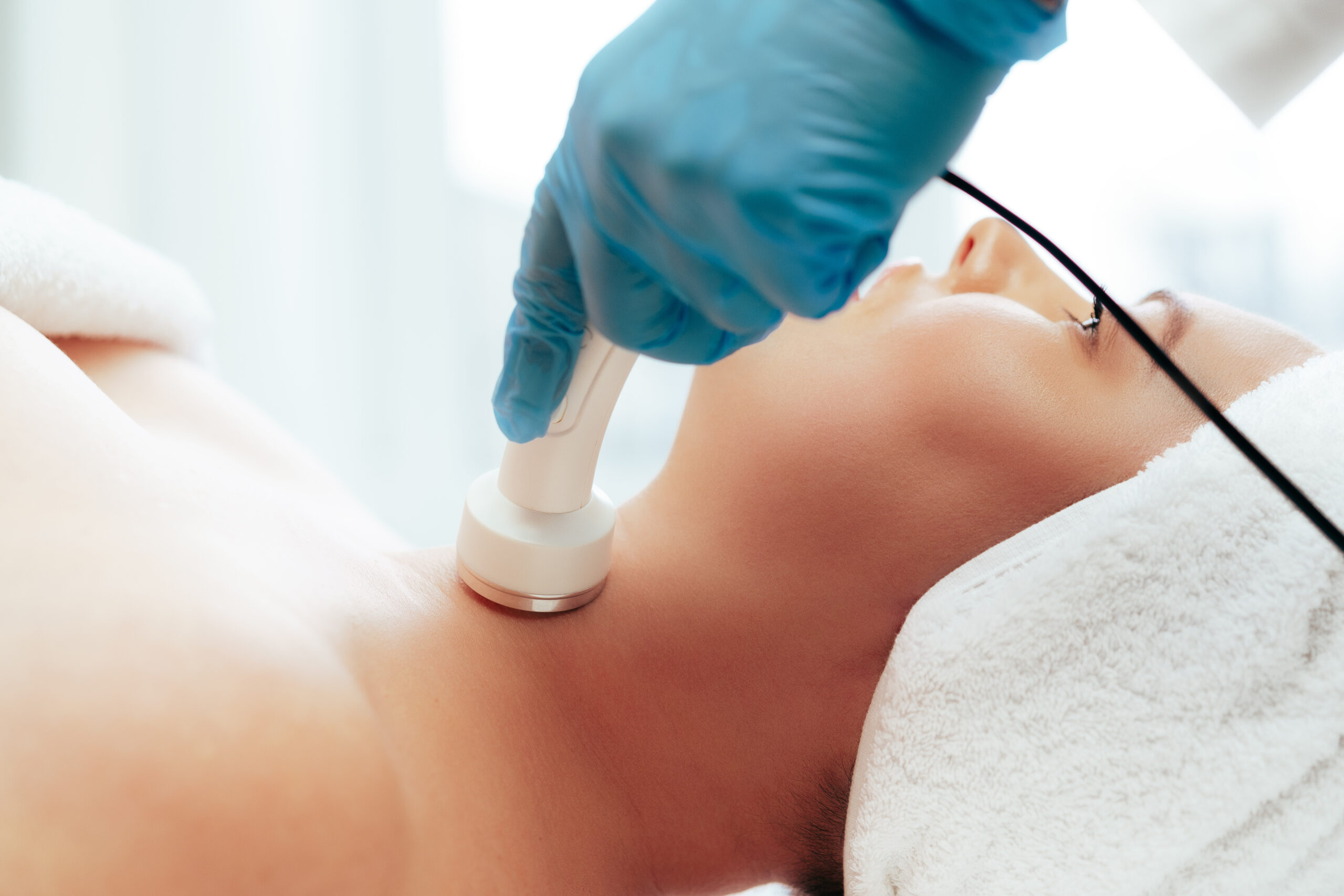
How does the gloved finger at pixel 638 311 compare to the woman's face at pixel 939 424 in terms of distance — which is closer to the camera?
the gloved finger at pixel 638 311

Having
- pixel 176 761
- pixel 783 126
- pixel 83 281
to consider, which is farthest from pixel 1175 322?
pixel 83 281

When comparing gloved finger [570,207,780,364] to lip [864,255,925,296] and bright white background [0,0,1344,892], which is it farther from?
bright white background [0,0,1344,892]

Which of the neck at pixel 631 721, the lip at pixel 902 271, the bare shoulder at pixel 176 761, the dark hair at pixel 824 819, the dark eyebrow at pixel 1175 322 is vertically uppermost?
the dark eyebrow at pixel 1175 322

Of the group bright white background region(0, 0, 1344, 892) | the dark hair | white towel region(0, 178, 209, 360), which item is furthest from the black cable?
bright white background region(0, 0, 1344, 892)

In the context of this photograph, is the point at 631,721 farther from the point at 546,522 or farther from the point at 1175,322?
the point at 1175,322

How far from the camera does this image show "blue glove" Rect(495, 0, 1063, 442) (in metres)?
0.39

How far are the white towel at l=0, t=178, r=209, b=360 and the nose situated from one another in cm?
88

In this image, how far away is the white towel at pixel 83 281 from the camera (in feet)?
2.52

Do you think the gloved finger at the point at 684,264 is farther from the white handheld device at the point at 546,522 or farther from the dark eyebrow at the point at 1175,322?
the dark eyebrow at the point at 1175,322

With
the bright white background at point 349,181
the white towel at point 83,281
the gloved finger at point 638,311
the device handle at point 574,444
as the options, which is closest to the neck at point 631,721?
the device handle at point 574,444

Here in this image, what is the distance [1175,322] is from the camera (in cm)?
70

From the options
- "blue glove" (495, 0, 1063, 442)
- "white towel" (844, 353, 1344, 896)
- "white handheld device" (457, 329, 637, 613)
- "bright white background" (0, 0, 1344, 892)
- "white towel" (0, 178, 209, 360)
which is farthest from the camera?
"bright white background" (0, 0, 1344, 892)

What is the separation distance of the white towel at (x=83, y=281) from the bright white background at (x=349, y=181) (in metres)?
0.61

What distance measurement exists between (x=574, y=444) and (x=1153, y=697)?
1.44 feet
